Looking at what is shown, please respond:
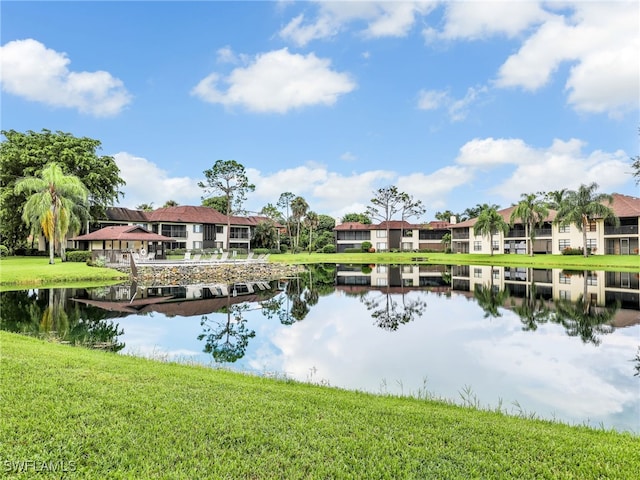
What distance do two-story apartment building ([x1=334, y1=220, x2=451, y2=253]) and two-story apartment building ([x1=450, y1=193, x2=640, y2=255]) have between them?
8758 millimetres

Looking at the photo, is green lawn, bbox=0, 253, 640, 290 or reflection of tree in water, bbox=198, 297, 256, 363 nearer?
reflection of tree in water, bbox=198, 297, 256, 363

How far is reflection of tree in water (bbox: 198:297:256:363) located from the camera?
1026cm

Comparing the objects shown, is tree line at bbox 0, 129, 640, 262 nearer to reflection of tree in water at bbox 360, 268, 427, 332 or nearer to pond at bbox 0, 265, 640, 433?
pond at bbox 0, 265, 640, 433

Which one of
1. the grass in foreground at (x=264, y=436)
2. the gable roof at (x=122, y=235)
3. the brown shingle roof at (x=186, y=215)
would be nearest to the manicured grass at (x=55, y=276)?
the gable roof at (x=122, y=235)

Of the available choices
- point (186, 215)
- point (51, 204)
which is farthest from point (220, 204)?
point (51, 204)

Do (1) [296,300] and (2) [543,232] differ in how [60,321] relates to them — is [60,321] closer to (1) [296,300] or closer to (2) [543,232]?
(1) [296,300]

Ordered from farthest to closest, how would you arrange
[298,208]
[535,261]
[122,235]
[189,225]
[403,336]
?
[298,208]
[189,225]
[535,261]
[122,235]
[403,336]

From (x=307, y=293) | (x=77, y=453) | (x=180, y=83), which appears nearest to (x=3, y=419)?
(x=77, y=453)

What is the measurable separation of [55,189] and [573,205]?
4809 centimetres

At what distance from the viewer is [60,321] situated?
43.5 feet

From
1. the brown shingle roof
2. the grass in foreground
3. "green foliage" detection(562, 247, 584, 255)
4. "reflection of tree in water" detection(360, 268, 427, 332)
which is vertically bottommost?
"reflection of tree in water" detection(360, 268, 427, 332)

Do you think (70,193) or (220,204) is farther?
(220,204)

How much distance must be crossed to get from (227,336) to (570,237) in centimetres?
5229

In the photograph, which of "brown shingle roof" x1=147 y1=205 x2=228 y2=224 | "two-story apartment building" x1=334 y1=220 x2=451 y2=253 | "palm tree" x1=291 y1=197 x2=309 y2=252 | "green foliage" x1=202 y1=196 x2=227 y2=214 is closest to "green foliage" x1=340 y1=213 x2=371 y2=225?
"two-story apartment building" x1=334 y1=220 x2=451 y2=253
